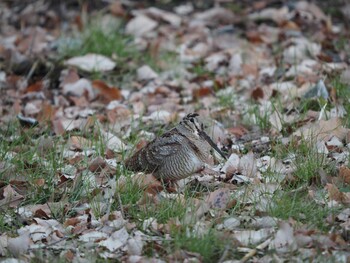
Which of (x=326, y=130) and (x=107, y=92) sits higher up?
(x=326, y=130)

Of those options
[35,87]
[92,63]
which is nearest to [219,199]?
[35,87]

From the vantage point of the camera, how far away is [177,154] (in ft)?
16.7

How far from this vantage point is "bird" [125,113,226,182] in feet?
16.6

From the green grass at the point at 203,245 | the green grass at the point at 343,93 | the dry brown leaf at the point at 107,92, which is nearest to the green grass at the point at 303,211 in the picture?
the green grass at the point at 203,245

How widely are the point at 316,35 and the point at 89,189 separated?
439cm

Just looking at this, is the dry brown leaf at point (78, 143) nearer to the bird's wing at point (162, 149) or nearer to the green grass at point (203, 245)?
the bird's wing at point (162, 149)

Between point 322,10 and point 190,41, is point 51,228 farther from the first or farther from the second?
point 322,10

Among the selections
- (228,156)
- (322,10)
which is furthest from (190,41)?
(228,156)

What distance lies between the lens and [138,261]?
414cm

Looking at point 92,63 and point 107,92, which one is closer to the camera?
point 107,92

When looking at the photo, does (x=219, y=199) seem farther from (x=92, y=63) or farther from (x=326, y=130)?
(x=92, y=63)

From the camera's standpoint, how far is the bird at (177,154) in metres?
5.05

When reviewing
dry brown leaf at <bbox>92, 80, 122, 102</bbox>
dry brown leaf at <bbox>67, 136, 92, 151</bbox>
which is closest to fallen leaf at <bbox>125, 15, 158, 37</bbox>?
dry brown leaf at <bbox>92, 80, 122, 102</bbox>

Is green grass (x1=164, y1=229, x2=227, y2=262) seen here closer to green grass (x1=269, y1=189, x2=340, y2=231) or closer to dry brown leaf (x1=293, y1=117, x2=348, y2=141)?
green grass (x1=269, y1=189, x2=340, y2=231)
